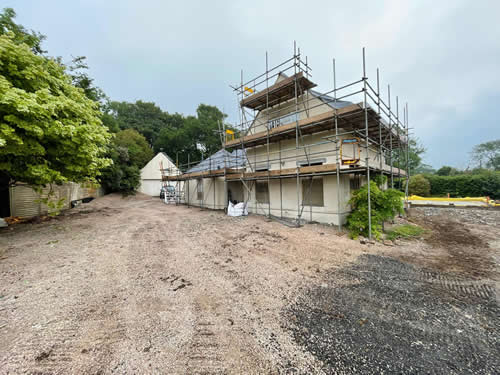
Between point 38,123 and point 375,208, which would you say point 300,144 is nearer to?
point 375,208

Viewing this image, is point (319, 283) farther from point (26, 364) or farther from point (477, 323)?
point (26, 364)

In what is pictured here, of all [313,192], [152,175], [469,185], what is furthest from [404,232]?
[152,175]

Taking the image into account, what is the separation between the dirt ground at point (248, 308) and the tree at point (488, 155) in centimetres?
4896

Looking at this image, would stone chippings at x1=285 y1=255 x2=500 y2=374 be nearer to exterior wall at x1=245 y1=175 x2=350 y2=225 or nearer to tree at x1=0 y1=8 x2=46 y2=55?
exterior wall at x1=245 y1=175 x2=350 y2=225

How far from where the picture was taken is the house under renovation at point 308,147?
7309mm

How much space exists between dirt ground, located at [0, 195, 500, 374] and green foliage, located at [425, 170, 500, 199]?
18915 mm

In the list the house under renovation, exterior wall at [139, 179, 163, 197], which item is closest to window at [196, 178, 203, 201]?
the house under renovation

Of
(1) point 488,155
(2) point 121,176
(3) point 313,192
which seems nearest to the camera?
(3) point 313,192

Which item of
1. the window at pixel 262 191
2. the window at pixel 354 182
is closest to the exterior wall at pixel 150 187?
the window at pixel 262 191

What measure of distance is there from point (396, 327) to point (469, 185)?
2529cm

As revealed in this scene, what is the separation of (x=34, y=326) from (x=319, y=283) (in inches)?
171

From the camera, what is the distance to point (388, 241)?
6.14m

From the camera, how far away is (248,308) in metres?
2.89

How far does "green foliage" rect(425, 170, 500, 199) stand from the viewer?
56.4 ft
